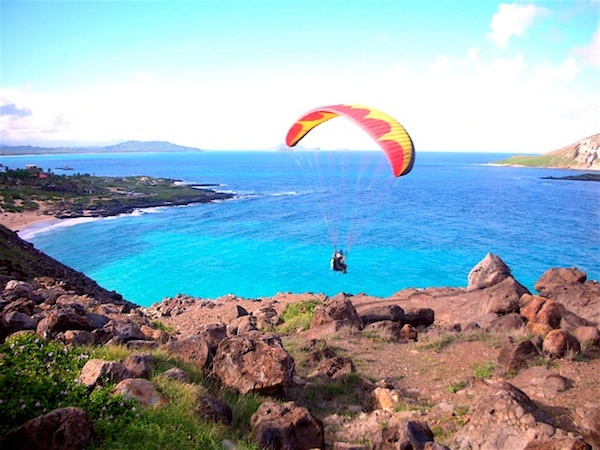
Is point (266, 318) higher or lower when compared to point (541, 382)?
lower

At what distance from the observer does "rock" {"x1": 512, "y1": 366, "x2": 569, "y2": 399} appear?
7.18m

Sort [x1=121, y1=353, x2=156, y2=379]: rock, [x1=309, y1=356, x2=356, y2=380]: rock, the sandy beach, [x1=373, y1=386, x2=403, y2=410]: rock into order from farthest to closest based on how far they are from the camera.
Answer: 1. the sandy beach
2. [x1=309, y1=356, x2=356, y2=380]: rock
3. [x1=373, y1=386, x2=403, y2=410]: rock
4. [x1=121, y1=353, x2=156, y2=379]: rock

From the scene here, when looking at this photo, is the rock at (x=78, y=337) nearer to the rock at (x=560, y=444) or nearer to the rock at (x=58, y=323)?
the rock at (x=58, y=323)

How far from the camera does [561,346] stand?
8.63 m

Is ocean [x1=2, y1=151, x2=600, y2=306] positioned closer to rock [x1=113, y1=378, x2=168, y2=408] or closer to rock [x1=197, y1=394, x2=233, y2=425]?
rock [x1=197, y1=394, x2=233, y2=425]

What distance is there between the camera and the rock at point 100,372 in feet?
16.6

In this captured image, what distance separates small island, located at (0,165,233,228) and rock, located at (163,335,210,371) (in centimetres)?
4468

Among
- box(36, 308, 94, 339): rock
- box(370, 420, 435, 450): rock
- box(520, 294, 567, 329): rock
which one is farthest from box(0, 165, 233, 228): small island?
box(370, 420, 435, 450): rock

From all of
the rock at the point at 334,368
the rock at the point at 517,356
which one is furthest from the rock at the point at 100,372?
the rock at the point at 517,356

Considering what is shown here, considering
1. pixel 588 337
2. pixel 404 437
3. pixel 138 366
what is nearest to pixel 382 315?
pixel 588 337

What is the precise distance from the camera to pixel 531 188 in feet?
266

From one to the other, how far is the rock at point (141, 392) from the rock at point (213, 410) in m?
0.48

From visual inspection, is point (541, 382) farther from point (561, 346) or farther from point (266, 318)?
point (266, 318)

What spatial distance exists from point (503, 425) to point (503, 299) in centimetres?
849
